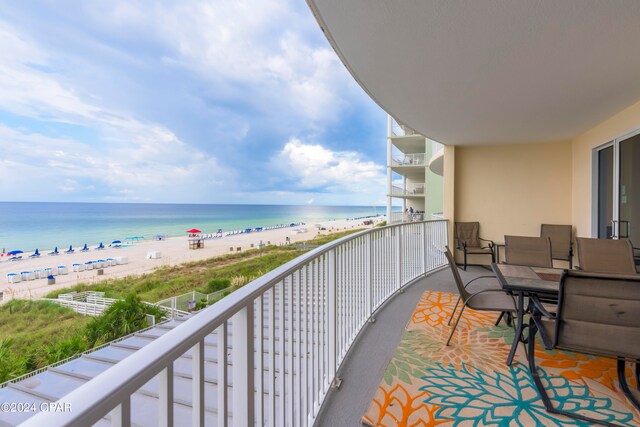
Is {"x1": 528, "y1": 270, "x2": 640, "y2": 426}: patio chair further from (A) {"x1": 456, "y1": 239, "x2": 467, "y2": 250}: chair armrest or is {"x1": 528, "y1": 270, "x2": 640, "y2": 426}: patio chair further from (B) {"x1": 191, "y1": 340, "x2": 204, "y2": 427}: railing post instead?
(A) {"x1": 456, "y1": 239, "x2": 467, "y2": 250}: chair armrest

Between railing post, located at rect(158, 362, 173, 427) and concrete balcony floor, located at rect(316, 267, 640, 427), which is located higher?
railing post, located at rect(158, 362, 173, 427)

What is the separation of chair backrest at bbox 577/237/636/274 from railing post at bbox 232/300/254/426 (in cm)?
377

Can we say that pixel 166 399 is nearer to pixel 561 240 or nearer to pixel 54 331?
pixel 561 240

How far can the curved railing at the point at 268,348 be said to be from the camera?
0.50m

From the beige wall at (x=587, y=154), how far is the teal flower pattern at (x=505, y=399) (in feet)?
11.5

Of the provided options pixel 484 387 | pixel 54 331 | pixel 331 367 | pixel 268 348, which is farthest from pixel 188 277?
pixel 484 387

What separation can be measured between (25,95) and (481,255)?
30.3 metres

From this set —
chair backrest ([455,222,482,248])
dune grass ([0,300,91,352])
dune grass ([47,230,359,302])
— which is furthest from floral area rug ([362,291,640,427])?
dune grass ([0,300,91,352])

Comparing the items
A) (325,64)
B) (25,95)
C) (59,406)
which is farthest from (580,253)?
(25,95)

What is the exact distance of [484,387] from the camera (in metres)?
2.00

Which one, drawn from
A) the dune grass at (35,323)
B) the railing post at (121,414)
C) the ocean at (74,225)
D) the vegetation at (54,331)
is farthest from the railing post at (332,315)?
the ocean at (74,225)

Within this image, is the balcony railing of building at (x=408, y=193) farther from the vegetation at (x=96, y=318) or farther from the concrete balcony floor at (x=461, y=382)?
the concrete balcony floor at (x=461, y=382)

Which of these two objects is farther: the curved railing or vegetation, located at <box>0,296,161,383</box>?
vegetation, located at <box>0,296,161,383</box>

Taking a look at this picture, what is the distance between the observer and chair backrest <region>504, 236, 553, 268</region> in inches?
131
